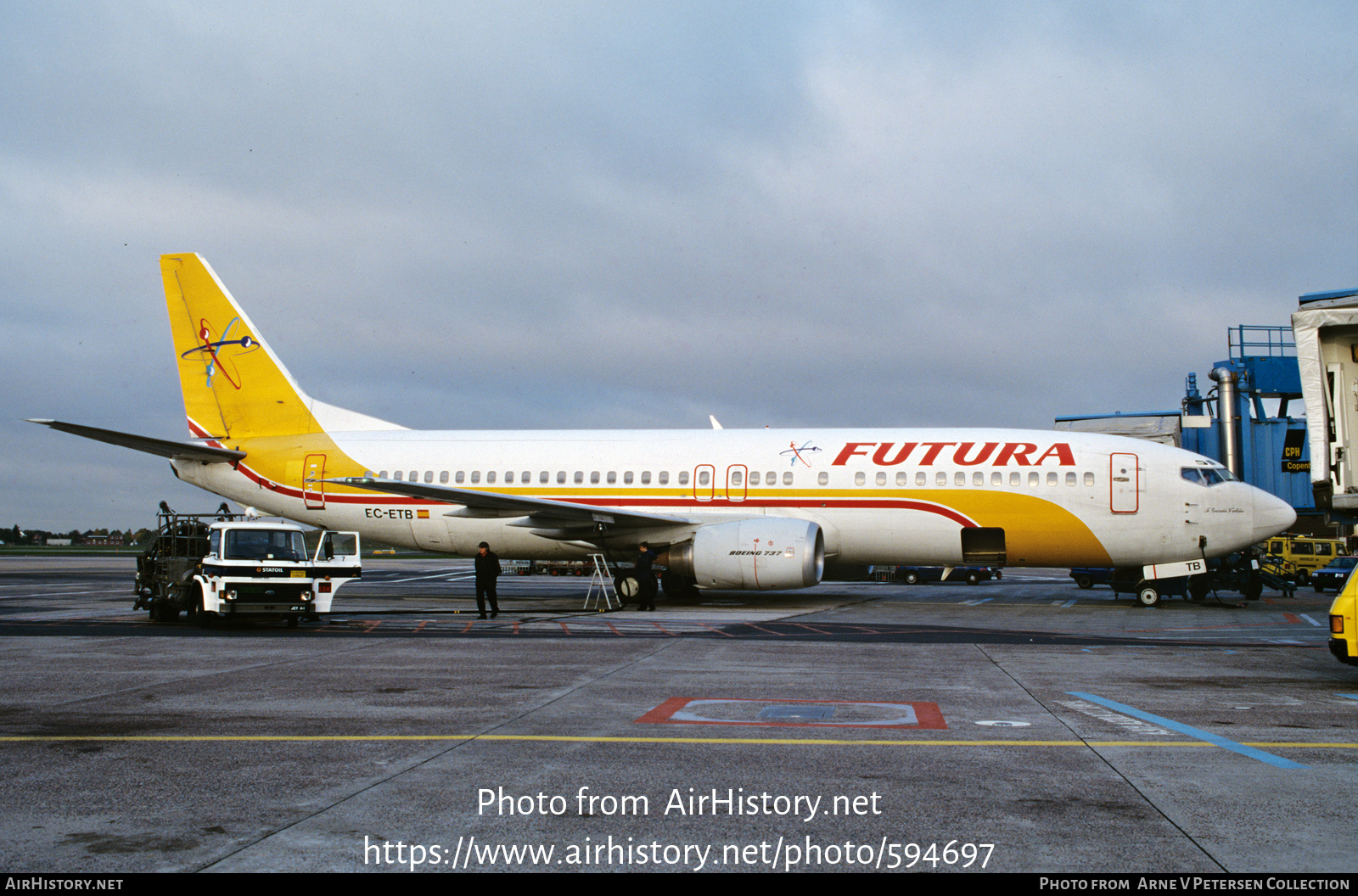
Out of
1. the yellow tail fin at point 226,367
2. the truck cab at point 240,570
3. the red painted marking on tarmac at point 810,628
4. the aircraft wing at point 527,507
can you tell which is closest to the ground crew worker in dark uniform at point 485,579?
the truck cab at point 240,570

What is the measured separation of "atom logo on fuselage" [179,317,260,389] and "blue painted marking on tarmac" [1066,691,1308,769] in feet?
77.0

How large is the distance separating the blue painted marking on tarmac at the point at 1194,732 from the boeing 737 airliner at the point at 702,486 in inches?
456

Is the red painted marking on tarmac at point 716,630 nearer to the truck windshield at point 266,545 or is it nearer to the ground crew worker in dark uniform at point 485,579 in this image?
the ground crew worker in dark uniform at point 485,579

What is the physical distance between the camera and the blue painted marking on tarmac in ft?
20.8

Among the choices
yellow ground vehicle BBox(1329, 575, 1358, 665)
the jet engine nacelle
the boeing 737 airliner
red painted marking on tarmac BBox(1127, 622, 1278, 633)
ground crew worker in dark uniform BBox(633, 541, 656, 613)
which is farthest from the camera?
ground crew worker in dark uniform BBox(633, 541, 656, 613)

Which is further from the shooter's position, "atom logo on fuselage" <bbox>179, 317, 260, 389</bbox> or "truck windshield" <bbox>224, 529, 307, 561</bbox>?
"atom logo on fuselage" <bbox>179, 317, 260, 389</bbox>

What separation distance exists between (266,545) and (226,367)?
1174 centimetres

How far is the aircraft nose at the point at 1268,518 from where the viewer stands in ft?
69.1

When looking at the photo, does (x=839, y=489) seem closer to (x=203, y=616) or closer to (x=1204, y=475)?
(x=1204, y=475)

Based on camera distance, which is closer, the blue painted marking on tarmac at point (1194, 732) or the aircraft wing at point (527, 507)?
Result: the blue painted marking on tarmac at point (1194, 732)

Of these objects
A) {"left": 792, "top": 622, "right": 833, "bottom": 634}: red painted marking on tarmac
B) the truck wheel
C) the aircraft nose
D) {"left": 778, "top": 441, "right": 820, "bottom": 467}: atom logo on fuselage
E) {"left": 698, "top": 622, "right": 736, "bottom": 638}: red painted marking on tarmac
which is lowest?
{"left": 792, "top": 622, "right": 833, "bottom": 634}: red painted marking on tarmac

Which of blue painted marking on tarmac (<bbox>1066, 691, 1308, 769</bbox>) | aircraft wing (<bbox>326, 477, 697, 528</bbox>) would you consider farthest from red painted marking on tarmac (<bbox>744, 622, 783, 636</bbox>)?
blue painted marking on tarmac (<bbox>1066, 691, 1308, 769</bbox>)

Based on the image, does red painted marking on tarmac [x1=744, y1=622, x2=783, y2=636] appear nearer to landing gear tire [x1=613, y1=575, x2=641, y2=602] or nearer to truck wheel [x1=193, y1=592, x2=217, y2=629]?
landing gear tire [x1=613, y1=575, x2=641, y2=602]

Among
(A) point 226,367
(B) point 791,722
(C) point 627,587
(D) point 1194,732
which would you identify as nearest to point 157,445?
(A) point 226,367
